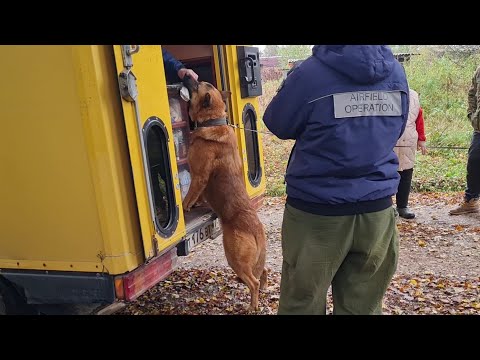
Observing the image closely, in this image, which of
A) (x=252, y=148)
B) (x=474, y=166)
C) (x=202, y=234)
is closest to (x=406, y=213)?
(x=474, y=166)

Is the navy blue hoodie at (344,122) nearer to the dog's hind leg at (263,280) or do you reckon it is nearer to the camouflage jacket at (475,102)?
the dog's hind leg at (263,280)

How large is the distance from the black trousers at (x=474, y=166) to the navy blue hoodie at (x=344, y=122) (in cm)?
387

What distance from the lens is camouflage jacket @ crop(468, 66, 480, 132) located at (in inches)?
214

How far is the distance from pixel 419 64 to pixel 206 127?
9.58 m

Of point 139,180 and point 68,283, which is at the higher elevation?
point 139,180

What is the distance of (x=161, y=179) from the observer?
3.10 metres

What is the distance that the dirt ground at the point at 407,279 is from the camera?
3971 mm

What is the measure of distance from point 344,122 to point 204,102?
1.67m

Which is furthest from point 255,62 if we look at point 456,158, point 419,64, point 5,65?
point 419,64

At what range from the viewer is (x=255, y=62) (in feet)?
13.9

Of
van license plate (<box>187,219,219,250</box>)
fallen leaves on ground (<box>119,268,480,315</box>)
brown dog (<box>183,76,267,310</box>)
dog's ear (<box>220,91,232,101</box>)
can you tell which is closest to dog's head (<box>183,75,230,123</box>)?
brown dog (<box>183,76,267,310</box>)

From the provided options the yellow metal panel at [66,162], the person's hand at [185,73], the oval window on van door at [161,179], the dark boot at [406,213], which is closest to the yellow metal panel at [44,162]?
the yellow metal panel at [66,162]

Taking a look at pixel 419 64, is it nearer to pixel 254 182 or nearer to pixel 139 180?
pixel 254 182

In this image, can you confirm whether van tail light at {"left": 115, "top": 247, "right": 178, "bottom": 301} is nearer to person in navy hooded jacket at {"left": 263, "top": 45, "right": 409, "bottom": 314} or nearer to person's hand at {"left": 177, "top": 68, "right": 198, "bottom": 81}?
person in navy hooded jacket at {"left": 263, "top": 45, "right": 409, "bottom": 314}
